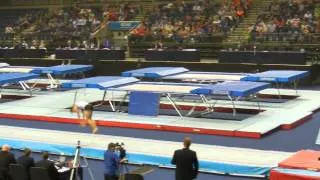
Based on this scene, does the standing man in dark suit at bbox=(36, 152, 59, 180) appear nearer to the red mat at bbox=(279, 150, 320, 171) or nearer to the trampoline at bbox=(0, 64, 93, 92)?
the red mat at bbox=(279, 150, 320, 171)

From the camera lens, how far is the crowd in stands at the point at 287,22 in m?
24.1

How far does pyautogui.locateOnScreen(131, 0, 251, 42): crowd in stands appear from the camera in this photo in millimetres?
26750

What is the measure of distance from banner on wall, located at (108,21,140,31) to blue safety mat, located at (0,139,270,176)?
16.9 meters

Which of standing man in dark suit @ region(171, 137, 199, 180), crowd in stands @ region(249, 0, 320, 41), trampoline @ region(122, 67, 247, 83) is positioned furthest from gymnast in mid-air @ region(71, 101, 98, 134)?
crowd in stands @ region(249, 0, 320, 41)

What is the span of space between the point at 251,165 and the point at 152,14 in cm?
2090

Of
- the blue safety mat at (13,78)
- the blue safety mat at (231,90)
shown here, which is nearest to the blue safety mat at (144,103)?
the blue safety mat at (231,90)

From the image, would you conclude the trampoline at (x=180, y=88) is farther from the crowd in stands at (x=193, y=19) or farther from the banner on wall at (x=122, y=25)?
the banner on wall at (x=122, y=25)

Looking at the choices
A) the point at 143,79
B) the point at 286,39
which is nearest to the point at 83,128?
the point at 143,79

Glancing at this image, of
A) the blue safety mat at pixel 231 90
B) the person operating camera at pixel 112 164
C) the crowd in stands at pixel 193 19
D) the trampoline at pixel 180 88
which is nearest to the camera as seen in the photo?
the person operating camera at pixel 112 164

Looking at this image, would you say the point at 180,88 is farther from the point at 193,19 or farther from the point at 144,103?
the point at 193,19

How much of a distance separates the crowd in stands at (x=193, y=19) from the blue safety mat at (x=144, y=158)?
595 inches

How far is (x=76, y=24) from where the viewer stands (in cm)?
3150

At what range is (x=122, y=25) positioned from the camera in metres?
29.0

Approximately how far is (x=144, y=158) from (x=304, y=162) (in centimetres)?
350
